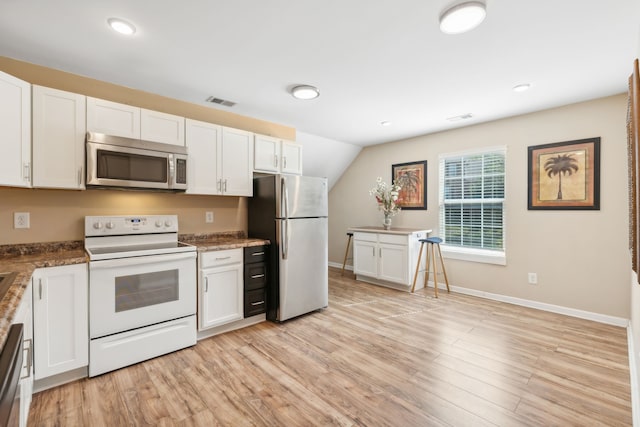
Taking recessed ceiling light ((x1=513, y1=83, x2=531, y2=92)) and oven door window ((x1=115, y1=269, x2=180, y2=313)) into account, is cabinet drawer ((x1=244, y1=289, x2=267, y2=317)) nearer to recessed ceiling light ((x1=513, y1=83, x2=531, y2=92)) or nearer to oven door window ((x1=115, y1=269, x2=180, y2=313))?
oven door window ((x1=115, y1=269, x2=180, y2=313))

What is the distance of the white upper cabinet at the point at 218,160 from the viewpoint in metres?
2.97

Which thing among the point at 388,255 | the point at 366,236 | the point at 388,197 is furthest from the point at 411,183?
the point at 388,255

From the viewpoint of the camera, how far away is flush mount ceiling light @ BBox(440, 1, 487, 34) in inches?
67.4

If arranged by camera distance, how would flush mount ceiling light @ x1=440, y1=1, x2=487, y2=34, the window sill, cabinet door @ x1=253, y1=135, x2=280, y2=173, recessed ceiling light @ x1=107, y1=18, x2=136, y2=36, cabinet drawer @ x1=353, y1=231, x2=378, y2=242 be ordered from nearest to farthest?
flush mount ceiling light @ x1=440, y1=1, x2=487, y2=34 < recessed ceiling light @ x1=107, y1=18, x2=136, y2=36 < cabinet door @ x1=253, y1=135, x2=280, y2=173 < the window sill < cabinet drawer @ x1=353, y1=231, x2=378, y2=242

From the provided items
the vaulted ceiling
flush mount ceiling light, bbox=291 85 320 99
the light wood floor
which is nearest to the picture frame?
the vaulted ceiling

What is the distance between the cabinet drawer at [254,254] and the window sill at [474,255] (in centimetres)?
281

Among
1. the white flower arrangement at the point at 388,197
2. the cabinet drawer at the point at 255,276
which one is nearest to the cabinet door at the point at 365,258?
the white flower arrangement at the point at 388,197

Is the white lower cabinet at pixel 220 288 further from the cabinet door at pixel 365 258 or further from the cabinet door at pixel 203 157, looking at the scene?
the cabinet door at pixel 365 258

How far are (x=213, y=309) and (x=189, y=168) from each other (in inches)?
55.2

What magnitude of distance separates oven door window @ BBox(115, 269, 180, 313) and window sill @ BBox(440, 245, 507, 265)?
3.70 metres

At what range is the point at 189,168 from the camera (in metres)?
2.93

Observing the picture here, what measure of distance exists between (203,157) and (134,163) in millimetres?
648

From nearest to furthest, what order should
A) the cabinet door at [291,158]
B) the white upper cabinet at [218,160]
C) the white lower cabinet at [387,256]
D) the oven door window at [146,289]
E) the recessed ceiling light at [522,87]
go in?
the oven door window at [146,289]
the recessed ceiling light at [522,87]
the white upper cabinet at [218,160]
the cabinet door at [291,158]
the white lower cabinet at [387,256]

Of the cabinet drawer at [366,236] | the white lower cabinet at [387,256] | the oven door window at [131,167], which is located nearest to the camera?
the oven door window at [131,167]
